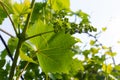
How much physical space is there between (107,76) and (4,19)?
104 centimetres

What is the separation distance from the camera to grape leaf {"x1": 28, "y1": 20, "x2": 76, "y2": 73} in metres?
1.88

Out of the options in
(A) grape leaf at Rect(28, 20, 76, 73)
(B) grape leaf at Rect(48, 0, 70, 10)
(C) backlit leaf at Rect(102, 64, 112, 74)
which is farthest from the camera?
(C) backlit leaf at Rect(102, 64, 112, 74)

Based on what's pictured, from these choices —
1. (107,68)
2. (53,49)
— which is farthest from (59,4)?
(107,68)

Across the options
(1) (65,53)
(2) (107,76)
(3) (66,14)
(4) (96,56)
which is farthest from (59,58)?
(4) (96,56)

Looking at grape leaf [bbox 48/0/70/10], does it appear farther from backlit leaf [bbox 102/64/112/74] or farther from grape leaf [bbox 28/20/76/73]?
backlit leaf [bbox 102/64/112/74]

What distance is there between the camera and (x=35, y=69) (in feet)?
8.11

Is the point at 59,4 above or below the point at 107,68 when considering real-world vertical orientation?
above

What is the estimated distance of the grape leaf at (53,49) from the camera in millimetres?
1876

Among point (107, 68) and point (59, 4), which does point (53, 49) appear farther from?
point (107, 68)

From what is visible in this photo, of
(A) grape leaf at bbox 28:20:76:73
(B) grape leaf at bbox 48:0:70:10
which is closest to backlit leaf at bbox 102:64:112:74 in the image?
(B) grape leaf at bbox 48:0:70:10

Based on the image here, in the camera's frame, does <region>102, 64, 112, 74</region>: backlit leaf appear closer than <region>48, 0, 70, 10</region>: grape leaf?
No

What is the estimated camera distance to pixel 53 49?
1864 millimetres

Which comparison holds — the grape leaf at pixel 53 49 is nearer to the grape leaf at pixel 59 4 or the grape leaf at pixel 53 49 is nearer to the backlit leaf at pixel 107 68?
the grape leaf at pixel 59 4

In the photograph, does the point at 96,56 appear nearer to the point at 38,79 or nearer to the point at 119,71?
the point at 119,71
